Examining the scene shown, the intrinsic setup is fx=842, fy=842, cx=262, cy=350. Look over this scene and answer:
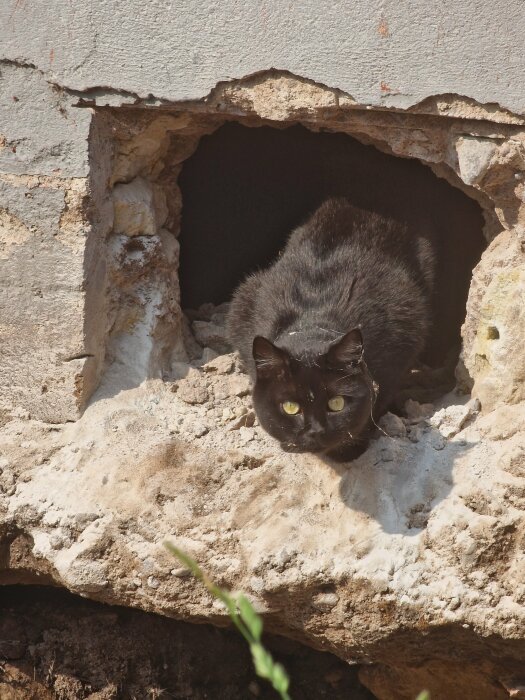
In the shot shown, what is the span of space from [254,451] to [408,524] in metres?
0.61

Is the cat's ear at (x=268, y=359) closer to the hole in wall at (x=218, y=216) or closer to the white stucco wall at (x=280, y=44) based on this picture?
the hole in wall at (x=218, y=216)

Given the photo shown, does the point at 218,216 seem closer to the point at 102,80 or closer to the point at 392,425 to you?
the point at 102,80

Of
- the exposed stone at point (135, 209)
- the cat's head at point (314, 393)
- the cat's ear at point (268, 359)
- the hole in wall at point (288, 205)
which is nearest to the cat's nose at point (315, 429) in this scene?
the cat's head at point (314, 393)

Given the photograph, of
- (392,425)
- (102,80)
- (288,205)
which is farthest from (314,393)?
(288,205)

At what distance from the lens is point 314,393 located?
279cm

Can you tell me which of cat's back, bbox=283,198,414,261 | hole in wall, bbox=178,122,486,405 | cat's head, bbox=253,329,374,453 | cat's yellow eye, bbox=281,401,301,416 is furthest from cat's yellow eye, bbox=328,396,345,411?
hole in wall, bbox=178,122,486,405

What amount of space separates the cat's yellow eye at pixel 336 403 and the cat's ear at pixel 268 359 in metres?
0.19

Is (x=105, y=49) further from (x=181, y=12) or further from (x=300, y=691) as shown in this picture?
(x=300, y=691)

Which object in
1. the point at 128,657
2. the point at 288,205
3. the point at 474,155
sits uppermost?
the point at 474,155

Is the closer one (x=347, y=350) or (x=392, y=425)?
(x=347, y=350)

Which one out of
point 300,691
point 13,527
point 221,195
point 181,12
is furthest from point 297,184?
point 300,691

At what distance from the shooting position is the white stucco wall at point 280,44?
2754 mm

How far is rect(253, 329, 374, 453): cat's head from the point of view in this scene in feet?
9.08

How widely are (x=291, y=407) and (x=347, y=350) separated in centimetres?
27
